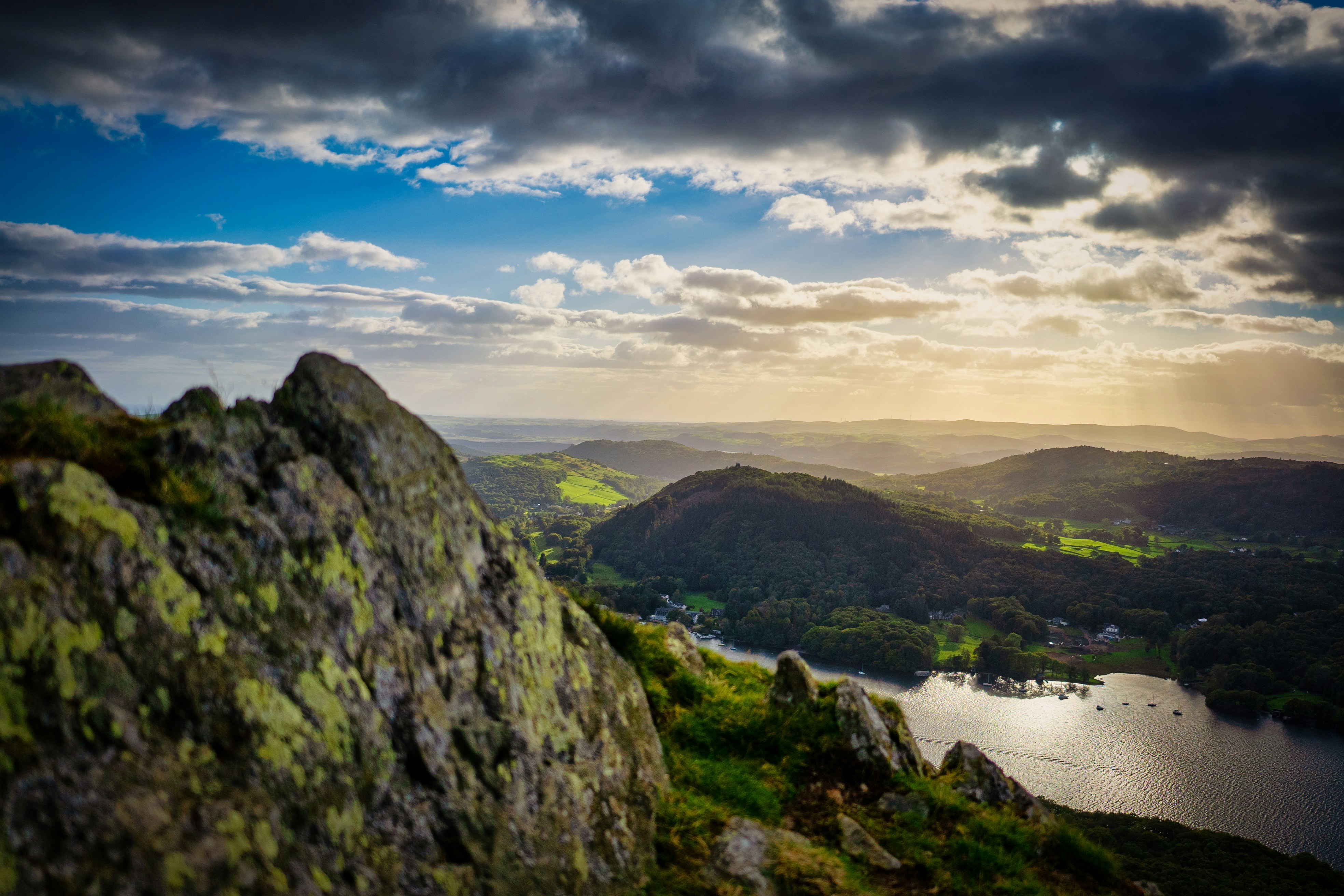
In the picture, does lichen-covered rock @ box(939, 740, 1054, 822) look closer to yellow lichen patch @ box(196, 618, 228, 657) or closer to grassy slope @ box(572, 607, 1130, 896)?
grassy slope @ box(572, 607, 1130, 896)

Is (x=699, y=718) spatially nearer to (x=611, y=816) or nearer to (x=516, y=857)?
(x=611, y=816)

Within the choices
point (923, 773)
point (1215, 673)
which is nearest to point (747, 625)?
point (1215, 673)

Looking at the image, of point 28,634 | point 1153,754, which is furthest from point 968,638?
point 28,634

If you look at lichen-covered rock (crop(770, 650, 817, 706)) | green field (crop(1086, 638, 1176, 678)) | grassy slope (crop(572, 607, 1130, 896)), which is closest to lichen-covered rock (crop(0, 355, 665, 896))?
grassy slope (crop(572, 607, 1130, 896))

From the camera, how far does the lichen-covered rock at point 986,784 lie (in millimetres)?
11094

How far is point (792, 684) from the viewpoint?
11.8 metres

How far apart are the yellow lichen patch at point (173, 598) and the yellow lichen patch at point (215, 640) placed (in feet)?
0.38

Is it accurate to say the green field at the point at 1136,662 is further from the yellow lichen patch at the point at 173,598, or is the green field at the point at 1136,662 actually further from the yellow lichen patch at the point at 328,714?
the yellow lichen patch at the point at 173,598

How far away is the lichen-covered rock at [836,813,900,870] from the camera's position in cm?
877

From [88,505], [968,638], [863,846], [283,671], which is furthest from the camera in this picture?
[968,638]

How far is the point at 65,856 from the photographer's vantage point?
3539mm

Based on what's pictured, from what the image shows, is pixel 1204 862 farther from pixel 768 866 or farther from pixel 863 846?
pixel 768 866

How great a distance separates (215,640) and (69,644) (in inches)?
35.9

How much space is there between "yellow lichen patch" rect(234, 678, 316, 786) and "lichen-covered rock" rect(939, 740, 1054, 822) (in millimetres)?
10026
